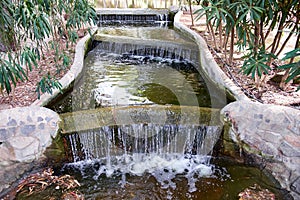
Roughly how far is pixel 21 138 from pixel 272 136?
2.77m

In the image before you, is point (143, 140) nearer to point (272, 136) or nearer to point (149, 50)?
point (272, 136)

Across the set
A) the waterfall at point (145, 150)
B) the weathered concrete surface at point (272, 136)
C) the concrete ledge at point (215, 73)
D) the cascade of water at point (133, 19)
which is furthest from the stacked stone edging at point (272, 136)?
the cascade of water at point (133, 19)

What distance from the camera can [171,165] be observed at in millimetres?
3375

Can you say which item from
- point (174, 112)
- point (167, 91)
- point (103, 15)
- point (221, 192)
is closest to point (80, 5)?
point (167, 91)

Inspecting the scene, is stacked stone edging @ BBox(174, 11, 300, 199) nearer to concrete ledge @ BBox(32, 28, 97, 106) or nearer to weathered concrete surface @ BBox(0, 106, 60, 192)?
weathered concrete surface @ BBox(0, 106, 60, 192)

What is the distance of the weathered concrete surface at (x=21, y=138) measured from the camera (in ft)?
9.56

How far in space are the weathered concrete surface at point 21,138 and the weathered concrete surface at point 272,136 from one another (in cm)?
215

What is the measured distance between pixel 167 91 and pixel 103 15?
6639 mm

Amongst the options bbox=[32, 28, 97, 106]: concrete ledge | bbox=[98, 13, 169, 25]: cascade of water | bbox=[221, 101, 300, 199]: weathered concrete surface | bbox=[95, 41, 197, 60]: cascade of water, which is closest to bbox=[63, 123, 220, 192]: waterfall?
bbox=[221, 101, 300, 199]: weathered concrete surface

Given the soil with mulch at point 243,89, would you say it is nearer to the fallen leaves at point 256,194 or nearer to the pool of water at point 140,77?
the pool of water at point 140,77

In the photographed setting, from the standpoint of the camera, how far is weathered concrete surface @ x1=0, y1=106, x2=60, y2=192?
2.91 m

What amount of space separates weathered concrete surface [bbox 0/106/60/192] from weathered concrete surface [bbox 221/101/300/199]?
2.15 meters

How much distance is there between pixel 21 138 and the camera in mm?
2953

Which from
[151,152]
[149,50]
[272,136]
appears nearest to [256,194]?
[272,136]
